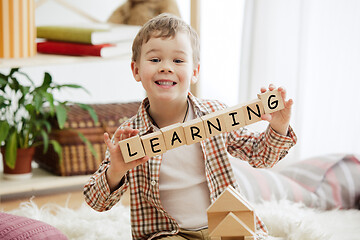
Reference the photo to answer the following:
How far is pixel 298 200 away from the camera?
1871 mm

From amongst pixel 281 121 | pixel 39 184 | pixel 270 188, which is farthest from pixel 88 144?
pixel 281 121

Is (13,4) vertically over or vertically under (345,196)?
over

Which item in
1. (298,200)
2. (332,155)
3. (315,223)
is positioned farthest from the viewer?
(332,155)

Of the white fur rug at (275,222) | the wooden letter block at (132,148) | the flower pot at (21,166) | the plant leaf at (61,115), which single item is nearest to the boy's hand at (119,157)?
the wooden letter block at (132,148)

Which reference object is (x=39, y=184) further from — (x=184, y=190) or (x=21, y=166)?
(x=184, y=190)

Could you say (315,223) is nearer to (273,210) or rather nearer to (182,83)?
(273,210)

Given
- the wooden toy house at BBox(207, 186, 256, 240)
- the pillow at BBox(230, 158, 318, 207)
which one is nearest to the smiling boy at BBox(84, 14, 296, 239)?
the wooden toy house at BBox(207, 186, 256, 240)

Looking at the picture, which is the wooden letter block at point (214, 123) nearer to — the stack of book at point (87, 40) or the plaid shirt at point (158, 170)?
the plaid shirt at point (158, 170)

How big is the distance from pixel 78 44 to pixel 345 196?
108cm

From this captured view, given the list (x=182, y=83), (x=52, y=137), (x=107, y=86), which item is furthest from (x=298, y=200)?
(x=107, y=86)

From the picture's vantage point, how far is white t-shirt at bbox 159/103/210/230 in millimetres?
1284

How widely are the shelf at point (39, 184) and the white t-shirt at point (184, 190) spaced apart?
3.12 ft

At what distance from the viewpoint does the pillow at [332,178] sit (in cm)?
189

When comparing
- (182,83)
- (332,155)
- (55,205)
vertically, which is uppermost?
(182,83)
